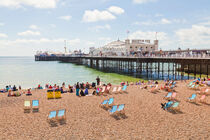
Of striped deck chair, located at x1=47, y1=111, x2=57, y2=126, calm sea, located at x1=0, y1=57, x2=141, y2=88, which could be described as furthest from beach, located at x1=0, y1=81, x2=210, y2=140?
calm sea, located at x1=0, y1=57, x2=141, y2=88

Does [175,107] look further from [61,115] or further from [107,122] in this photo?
[61,115]

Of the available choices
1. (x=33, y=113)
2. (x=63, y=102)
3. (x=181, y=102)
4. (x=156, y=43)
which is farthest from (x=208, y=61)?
(x=156, y=43)

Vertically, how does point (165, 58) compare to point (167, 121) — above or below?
above

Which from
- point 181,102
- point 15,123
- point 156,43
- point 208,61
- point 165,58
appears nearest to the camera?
point 15,123

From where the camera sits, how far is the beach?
251 inches

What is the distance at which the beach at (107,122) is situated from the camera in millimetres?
6375

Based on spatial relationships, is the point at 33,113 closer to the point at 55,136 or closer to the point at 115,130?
the point at 55,136

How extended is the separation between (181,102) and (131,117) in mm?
4334

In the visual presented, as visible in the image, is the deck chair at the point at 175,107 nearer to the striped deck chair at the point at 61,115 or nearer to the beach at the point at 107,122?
the beach at the point at 107,122

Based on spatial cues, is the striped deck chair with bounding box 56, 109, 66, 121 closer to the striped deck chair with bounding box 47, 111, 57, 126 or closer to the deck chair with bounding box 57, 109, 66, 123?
the deck chair with bounding box 57, 109, 66, 123

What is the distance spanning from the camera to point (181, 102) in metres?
10.7

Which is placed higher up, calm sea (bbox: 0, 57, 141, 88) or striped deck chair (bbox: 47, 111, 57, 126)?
striped deck chair (bbox: 47, 111, 57, 126)

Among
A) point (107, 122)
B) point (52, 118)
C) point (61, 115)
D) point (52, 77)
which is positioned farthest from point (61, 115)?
point (52, 77)

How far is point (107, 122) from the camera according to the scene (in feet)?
25.0
